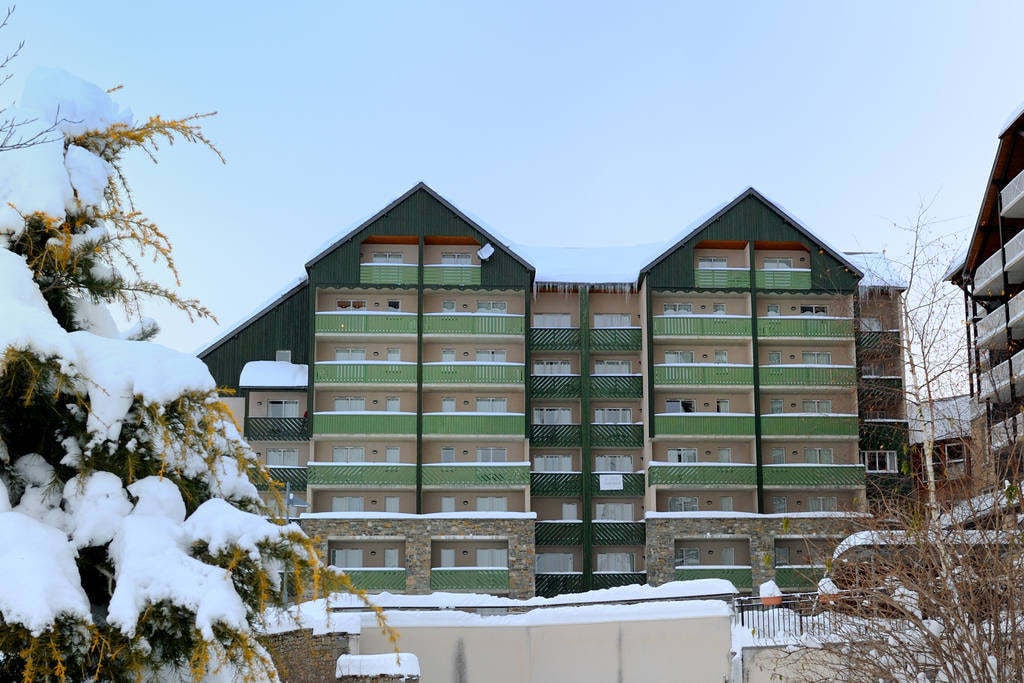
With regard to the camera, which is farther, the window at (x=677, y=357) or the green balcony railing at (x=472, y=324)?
the window at (x=677, y=357)

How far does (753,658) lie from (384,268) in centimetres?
2647

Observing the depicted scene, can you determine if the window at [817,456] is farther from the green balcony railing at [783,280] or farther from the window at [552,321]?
the window at [552,321]

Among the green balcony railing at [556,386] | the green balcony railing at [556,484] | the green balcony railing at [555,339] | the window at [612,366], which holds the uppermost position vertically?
the green balcony railing at [555,339]

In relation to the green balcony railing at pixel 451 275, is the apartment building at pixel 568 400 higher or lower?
lower

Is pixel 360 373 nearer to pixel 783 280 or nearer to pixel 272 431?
pixel 272 431

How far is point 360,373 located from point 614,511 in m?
12.9

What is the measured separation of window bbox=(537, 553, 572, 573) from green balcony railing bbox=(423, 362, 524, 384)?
25.7 feet

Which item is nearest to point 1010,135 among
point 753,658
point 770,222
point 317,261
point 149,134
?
point 770,222

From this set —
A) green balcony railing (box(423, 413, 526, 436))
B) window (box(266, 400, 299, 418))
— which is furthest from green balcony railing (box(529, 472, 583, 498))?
window (box(266, 400, 299, 418))

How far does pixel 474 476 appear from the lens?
46688mm

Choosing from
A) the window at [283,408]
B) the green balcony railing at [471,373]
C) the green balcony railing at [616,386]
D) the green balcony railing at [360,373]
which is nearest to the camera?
the green balcony railing at [360,373]

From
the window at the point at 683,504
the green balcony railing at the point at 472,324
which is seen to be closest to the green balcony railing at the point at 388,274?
the green balcony railing at the point at 472,324

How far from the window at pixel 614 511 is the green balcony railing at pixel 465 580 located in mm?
6090

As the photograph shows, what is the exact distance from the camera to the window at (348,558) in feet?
149
